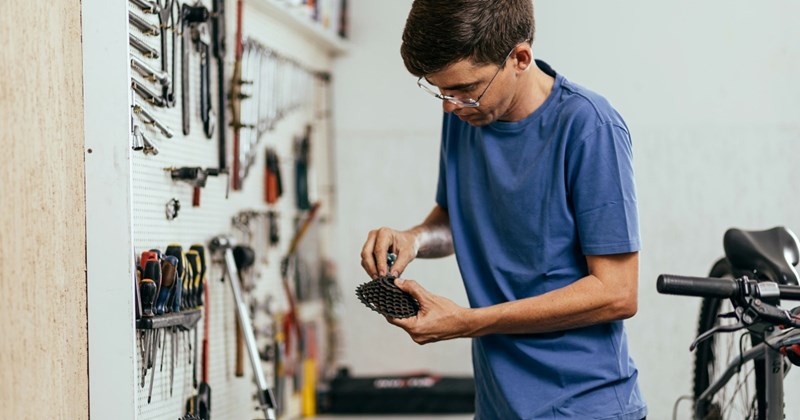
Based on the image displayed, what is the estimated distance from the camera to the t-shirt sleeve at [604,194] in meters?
1.63

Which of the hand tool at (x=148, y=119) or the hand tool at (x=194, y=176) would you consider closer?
the hand tool at (x=148, y=119)

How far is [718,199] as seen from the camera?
424 centimetres

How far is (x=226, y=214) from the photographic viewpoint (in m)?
3.08

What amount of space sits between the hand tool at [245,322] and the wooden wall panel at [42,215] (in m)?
0.92

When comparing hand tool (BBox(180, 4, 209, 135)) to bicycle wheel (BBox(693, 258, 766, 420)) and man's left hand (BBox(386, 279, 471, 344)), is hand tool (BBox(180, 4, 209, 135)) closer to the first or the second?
man's left hand (BBox(386, 279, 471, 344))

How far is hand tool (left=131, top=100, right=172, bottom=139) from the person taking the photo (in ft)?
7.30

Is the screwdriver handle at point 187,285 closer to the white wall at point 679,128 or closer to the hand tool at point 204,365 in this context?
the hand tool at point 204,365

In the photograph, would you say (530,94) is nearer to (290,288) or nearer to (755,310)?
(755,310)

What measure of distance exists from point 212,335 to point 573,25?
7.43ft

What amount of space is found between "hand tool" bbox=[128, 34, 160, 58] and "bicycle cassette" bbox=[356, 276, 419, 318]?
3.06 feet

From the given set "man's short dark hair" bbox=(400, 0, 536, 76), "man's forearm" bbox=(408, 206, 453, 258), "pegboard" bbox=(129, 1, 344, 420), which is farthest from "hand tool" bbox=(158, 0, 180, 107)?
"man's short dark hair" bbox=(400, 0, 536, 76)

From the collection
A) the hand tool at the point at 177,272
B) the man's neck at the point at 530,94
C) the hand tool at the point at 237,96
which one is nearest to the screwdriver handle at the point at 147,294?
the hand tool at the point at 177,272

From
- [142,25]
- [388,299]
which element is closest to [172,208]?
[142,25]

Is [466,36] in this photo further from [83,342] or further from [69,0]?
[83,342]
